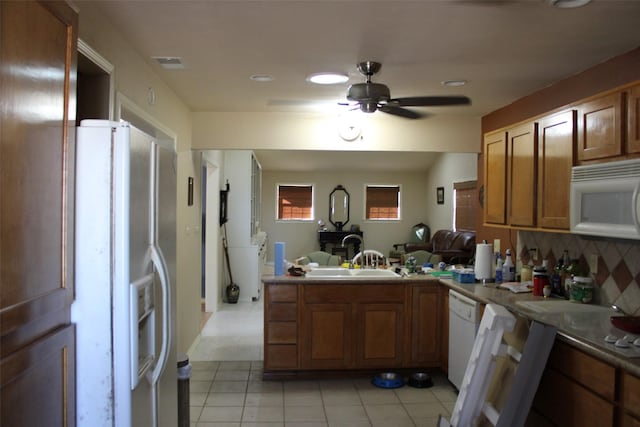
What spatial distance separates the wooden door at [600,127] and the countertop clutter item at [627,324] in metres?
0.80

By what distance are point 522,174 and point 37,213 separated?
2.96m

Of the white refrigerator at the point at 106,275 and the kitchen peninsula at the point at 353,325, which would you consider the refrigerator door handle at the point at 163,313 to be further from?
the kitchen peninsula at the point at 353,325

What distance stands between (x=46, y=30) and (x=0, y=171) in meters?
0.46

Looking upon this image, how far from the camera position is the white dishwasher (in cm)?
343

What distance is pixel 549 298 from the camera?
321 centimetres

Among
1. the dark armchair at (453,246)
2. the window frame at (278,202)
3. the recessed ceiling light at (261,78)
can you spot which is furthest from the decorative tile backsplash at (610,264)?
the window frame at (278,202)

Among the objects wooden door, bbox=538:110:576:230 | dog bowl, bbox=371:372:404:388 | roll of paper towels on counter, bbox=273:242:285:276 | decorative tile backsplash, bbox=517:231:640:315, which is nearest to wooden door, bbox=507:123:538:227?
wooden door, bbox=538:110:576:230

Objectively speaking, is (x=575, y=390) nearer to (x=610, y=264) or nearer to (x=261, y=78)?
(x=610, y=264)

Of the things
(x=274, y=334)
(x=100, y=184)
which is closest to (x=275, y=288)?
(x=274, y=334)

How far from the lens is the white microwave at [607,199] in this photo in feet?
7.30

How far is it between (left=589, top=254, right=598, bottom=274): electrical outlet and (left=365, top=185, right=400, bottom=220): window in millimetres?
7839

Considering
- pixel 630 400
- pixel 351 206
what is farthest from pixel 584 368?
pixel 351 206

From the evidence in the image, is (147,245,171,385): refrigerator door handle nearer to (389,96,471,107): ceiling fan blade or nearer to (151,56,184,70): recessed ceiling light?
(151,56,184,70): recessed ceiling light

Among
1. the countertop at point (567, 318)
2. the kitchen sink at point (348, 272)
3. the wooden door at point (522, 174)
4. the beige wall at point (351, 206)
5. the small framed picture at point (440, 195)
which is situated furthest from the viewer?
the beige wall at point (351, 206)
